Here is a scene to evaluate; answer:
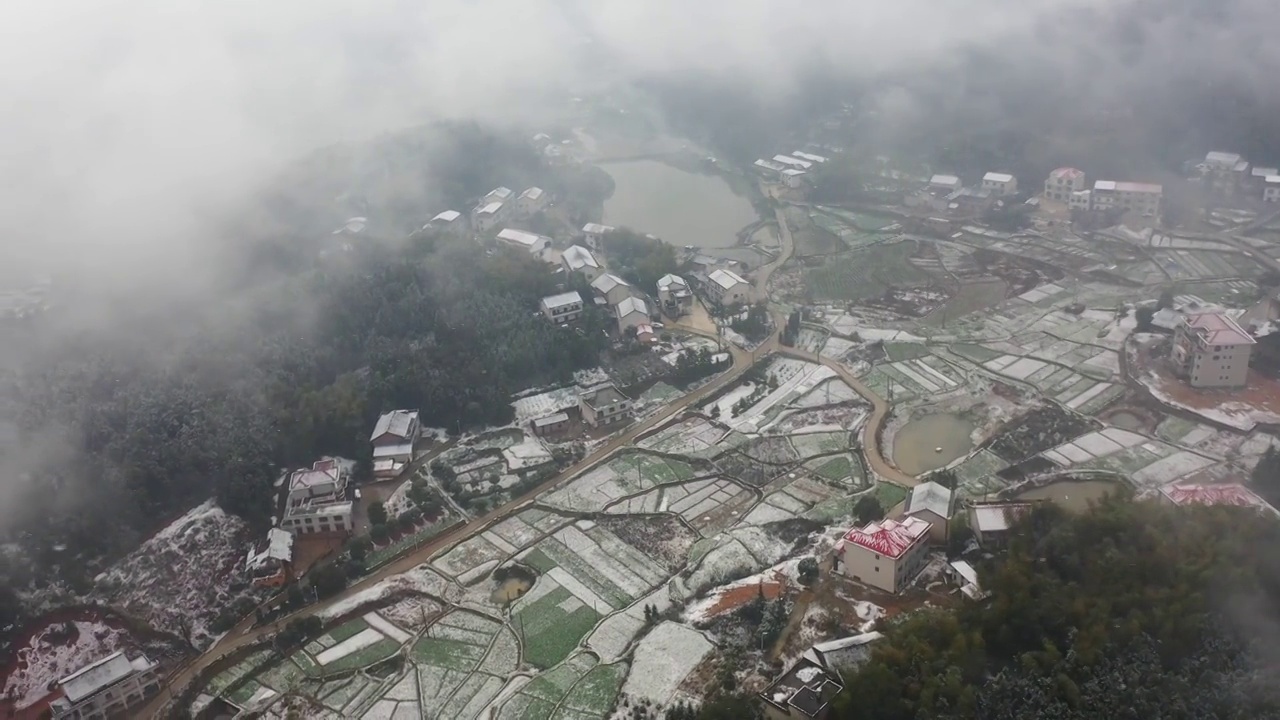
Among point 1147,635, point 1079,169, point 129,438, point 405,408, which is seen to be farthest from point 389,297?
point 1079,169

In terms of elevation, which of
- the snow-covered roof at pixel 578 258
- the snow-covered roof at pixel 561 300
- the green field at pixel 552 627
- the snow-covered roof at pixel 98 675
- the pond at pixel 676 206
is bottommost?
the pond at pixel 676 206

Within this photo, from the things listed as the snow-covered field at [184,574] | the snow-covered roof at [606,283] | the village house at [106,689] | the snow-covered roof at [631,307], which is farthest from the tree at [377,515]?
the snow-covered roof at [606,283]

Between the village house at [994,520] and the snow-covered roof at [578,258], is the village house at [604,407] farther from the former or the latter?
the village house at [994,520]

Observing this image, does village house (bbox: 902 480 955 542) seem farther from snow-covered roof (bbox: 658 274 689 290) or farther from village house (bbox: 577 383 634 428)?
snow-covered roof (bbox: 658 274 689 290)

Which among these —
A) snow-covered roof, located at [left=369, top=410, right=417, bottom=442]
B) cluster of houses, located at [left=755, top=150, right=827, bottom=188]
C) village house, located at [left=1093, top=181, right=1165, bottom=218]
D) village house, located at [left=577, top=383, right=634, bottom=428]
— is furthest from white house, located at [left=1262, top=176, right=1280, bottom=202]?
snow-covered roof, located at [left=369, top=410, right=417, bottom=442]

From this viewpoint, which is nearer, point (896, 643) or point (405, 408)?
point (896, 643)

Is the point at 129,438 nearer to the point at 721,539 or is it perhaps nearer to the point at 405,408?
the point at 405,408

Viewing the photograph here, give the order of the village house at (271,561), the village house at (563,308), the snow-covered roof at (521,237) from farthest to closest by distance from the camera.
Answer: the snow-covered roof at (521,237), the village house at (563,308), the village house at (271,561)
